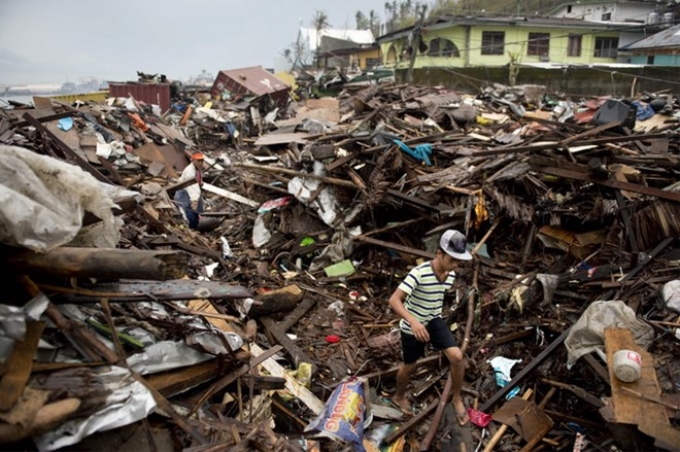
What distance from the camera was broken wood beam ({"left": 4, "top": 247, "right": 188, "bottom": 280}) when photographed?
2158 millimetres

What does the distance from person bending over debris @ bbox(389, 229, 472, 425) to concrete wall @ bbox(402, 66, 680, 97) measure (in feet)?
46.9

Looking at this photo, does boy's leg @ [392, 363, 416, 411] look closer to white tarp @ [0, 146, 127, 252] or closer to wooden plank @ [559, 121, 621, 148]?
white tarp @ [0, 146, 127, 252]

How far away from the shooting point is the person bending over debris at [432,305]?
11.7ft

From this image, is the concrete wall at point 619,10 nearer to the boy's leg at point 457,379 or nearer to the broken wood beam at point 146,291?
the boy's leg at point 457,379

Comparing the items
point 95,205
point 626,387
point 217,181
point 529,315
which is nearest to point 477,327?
point 529,315

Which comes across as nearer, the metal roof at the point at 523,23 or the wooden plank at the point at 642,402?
the wooden plank at the point at 642,402

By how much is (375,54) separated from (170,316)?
40.8 meters

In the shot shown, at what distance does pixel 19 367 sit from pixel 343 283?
15.9 feet

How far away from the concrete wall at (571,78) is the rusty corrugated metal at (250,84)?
6.94 meters

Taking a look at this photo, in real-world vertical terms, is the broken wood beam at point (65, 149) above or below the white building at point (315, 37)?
below

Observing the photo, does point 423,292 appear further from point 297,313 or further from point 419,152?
point 419,152

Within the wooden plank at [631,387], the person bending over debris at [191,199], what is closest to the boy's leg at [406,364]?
the wooden plank at [631,387]

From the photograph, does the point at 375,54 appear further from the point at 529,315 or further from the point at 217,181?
the point at 529,315

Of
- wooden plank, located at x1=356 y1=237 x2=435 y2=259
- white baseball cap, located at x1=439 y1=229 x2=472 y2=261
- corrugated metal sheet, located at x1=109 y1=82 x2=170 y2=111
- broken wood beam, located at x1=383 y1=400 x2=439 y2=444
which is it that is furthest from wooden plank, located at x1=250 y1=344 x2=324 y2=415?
corrugated metal sheet, located at x1=109 y1=82 x2=170 y2=111
